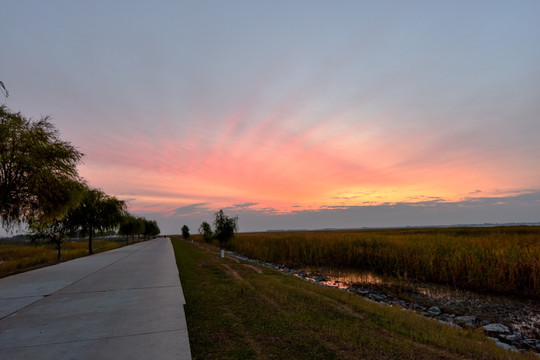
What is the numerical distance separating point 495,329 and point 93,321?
10326mm

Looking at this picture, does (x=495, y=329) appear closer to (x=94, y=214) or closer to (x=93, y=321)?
(x=93, y=321)

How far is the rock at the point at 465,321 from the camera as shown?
827 centimetres

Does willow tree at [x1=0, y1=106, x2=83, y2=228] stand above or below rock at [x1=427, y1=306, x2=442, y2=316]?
above

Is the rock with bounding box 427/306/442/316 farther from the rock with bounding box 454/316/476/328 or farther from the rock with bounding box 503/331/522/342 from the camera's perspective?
the rock with bounding box 503/331/522/342

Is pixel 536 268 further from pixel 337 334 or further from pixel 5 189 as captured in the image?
pixel 5 189

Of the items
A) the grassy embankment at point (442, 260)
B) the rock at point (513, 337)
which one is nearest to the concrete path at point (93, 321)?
the rock at point (513, 337)

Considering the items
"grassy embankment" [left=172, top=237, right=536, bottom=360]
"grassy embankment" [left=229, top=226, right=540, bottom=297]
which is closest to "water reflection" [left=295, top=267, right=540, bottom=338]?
"grassy embankment" [left=229, top=226, right=540, bottom=297]

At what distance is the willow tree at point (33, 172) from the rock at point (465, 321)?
18083mm

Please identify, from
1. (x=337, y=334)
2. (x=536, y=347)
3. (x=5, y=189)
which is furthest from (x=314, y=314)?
(x=5, y=189)

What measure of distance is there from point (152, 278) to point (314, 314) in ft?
22.4

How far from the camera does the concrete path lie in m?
4.24

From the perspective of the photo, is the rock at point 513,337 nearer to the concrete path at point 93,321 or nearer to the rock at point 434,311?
the rock at point 434,311

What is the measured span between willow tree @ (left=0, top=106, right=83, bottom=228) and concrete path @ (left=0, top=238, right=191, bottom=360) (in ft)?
19.1

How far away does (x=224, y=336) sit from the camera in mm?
5176
